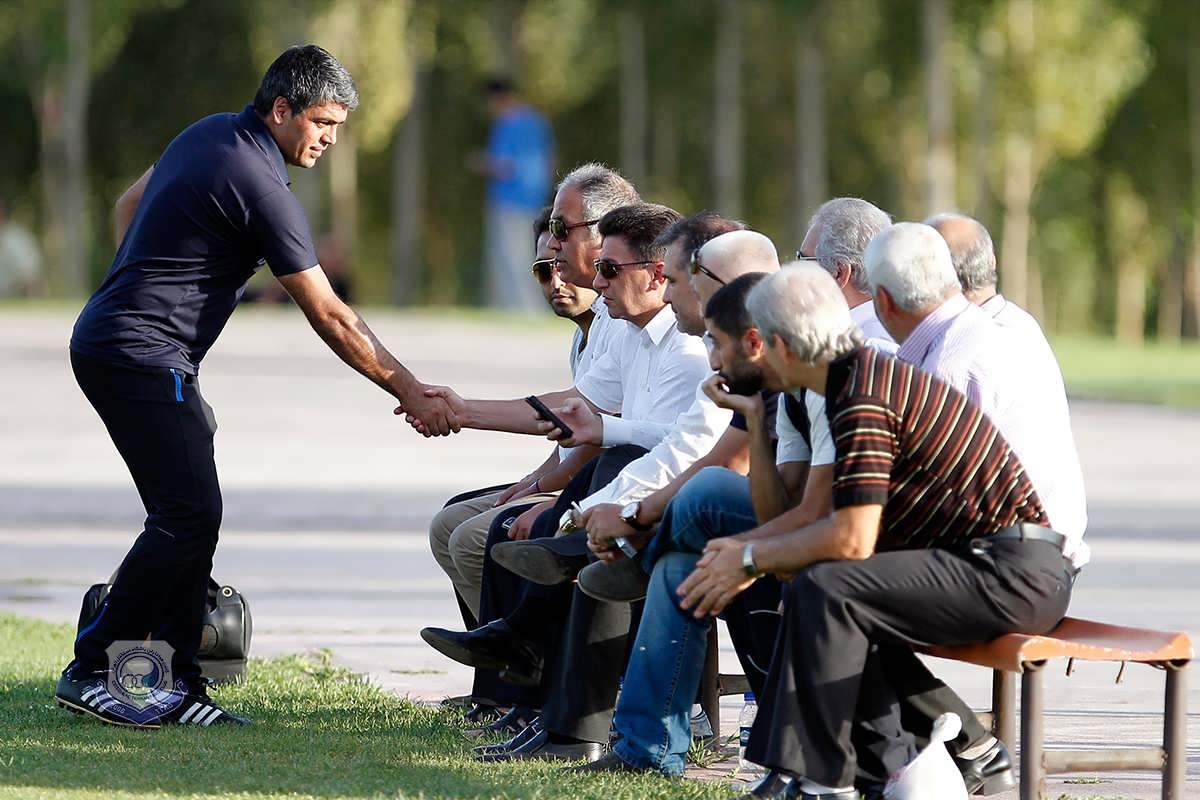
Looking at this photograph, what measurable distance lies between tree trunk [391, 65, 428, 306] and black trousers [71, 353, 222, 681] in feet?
109

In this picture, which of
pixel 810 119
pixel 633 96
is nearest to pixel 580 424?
pixel 810 119

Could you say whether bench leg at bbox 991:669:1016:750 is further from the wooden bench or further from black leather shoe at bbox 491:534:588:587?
black leather shoe at bbox 491:534:588:587

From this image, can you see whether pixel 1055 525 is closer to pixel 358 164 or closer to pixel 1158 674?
pixel 1158 674

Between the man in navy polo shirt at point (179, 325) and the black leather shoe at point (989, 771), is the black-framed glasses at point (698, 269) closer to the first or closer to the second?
the man in navy polo shirt at point (179, 325)

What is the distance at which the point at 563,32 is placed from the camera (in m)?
43.3

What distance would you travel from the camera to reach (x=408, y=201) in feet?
132

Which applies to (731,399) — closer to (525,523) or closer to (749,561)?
(749,561)

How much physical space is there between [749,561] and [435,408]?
2067 mm

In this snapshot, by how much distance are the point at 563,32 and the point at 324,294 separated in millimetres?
37657

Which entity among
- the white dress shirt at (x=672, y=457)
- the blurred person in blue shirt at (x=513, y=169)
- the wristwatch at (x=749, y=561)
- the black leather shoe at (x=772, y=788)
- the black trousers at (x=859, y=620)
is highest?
the blurred person in blue shirt at (x=513, y=169)

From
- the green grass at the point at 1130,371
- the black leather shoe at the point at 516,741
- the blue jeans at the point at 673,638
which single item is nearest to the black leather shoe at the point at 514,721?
the black leather shoe at the point at 516,741

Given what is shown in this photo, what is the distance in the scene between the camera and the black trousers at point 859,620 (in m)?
4.86

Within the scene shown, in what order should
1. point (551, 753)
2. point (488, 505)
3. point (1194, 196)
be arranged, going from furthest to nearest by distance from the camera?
point (1194, 196), point (488, 505), point (551, 753)

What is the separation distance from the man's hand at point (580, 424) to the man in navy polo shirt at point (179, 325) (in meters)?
0.81
